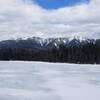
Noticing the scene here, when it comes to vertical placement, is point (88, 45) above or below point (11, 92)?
above

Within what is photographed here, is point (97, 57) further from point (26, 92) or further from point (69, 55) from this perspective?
point (26, 92)

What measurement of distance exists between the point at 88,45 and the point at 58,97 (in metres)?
83.8

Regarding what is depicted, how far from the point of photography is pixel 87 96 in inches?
624

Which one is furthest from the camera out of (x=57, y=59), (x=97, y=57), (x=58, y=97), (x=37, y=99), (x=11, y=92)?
(x=57, y=59)

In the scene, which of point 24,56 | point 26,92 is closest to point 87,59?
point 24,56

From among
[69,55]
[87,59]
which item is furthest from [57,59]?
[87,59]

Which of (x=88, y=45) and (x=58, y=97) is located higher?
(x=88, y=45)

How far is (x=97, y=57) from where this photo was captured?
294 feet

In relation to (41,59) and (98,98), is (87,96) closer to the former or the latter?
(98,98)

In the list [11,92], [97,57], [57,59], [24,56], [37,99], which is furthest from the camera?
[24,56]

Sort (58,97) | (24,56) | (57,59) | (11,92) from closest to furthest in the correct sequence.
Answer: (58,97) < (11,92) < (57,59) < (24,56)

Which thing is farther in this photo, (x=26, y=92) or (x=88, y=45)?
(x=88, y=45)

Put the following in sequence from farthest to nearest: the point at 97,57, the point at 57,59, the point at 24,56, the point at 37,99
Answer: the point at 24,56, the point at 57,59, the point at 97,57, the point at 37,99

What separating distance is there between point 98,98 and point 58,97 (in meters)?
2.38
